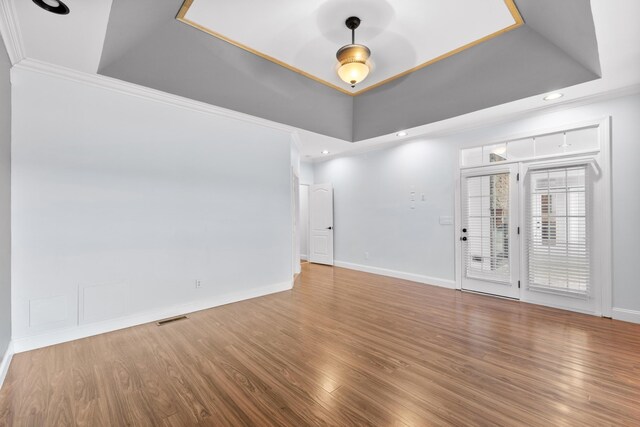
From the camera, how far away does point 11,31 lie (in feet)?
7.64

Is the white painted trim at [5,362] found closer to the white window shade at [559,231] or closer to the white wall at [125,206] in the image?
the white wall at [125,206]

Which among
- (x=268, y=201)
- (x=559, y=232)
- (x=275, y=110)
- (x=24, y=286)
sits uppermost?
(x=275, y=110)

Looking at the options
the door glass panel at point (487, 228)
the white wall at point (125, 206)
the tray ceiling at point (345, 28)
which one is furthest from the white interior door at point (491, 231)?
the white wall at point (125, 206)

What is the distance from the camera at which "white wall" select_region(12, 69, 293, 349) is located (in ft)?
9.24

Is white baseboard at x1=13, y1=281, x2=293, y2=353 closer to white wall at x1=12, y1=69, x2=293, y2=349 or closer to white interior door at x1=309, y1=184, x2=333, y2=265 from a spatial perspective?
white wall at x1=12, y1=69, x2=293, y2=349

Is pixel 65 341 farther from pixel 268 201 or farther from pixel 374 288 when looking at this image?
pixel 374 288

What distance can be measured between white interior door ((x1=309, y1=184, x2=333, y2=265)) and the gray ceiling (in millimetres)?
2570

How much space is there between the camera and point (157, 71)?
3213 millimetres

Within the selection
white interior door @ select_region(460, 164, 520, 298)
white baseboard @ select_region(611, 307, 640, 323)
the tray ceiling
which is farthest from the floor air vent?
white baseboard @ select_region(611, 307, 640, 323)

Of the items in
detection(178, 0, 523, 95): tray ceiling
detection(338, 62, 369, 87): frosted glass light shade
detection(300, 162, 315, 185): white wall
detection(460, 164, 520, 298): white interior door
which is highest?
detection(178, 0, 523, 95): tray ceiling

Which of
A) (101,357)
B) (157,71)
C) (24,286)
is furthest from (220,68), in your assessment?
(101,357)

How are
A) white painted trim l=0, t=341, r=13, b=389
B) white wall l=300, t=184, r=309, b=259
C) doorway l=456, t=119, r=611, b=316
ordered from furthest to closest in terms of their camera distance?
white wall l=300, t=184, r=309, b=259
doorway l=456, t=119, r=611, b=316
white painted trim l=0, t=341, r=13, b=389

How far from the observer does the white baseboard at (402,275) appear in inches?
198

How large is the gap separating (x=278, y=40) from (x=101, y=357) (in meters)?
3.84
